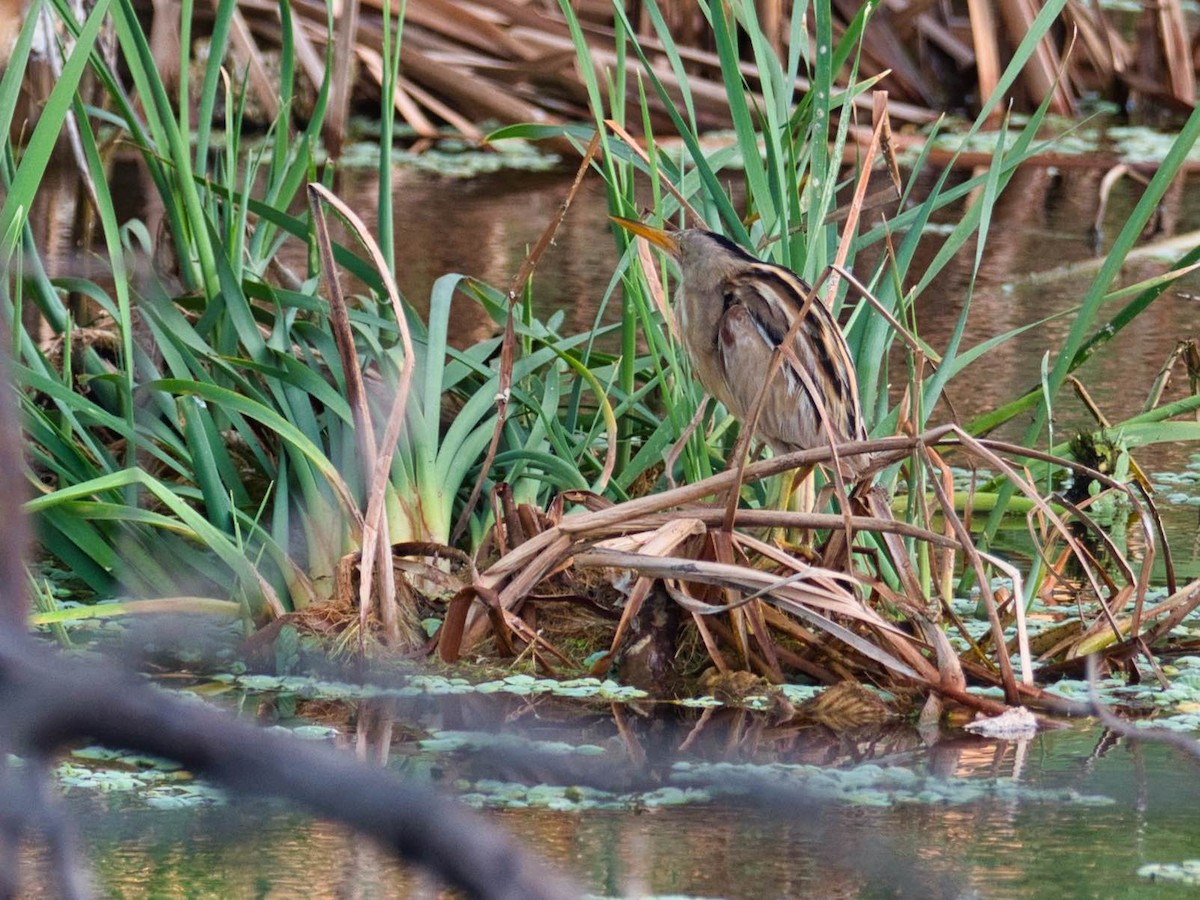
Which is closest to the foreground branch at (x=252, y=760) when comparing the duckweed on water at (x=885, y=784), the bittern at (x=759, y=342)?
the duckweed on water at (x=885, y=784)

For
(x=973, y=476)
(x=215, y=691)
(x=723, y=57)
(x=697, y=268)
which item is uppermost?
(x=723, y=57)

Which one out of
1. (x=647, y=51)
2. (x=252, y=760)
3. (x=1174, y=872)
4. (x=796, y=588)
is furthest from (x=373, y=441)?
(x=647, y=51)

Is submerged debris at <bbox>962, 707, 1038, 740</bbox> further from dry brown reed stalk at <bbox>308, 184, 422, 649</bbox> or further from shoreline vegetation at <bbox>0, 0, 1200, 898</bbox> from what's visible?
dry brown reed stalk at <bbox>308, 184, 422, 649</bbox>

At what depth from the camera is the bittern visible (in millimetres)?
3918

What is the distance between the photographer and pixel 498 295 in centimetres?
480

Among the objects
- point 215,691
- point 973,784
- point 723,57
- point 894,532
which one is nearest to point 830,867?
point 973,784

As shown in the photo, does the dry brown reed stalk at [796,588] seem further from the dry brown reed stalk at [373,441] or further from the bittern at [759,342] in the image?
the bittern at [759,342]

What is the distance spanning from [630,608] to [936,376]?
0.87 m

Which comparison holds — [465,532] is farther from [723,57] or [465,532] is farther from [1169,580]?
[1169,580]

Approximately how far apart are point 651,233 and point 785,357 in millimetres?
423

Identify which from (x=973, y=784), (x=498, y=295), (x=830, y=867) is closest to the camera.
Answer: (x=830, y=867)

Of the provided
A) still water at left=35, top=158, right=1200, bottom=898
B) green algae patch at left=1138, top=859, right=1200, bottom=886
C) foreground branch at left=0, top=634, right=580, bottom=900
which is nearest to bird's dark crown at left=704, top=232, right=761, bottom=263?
still water at left=35, top=158, right=1200, bottom=898

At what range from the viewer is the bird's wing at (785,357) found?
3.92m

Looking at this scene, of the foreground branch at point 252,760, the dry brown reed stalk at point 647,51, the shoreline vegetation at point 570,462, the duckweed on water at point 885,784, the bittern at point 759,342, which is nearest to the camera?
the foreground branch at point 252,760
